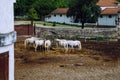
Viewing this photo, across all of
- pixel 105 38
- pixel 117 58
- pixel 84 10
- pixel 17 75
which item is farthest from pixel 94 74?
pixel 84 10

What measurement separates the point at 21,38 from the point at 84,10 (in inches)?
395

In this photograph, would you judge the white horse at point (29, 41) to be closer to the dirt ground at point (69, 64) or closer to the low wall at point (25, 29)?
the dirt ground at point (69, 64)

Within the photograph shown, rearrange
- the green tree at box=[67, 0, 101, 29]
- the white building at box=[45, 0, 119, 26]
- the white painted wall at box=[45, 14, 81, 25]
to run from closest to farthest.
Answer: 1. the green tree at box=[67, 0, 101, 29]
2. the white building at box=[45, 0, 119, 26]
3. the white painted wall at box=[45, 14, 81, 25]

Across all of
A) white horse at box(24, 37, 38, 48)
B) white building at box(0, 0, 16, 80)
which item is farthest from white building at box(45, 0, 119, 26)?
white building at box(0, 0, 16, 80)

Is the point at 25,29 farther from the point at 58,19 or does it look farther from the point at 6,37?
the point at 58,19

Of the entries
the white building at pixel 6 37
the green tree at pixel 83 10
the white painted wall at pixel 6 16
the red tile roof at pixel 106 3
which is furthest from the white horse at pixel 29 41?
the red tile roof at pixel 106 3

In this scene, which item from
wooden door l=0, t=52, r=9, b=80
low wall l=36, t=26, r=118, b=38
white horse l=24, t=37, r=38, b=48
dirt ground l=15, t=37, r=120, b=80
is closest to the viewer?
wooden door l=0, t=52, r=9, b=80

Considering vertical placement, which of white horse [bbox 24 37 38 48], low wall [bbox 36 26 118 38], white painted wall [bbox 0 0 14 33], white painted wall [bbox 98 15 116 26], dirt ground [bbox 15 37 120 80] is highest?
white painted wall [bbox 0 0 14 33]

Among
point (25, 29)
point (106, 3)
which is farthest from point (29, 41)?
point (106, 3)

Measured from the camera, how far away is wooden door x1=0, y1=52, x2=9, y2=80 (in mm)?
8875

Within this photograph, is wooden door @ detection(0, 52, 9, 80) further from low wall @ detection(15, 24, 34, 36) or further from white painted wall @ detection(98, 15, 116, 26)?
white painted wall @ detection(98, 15, 116, 26)

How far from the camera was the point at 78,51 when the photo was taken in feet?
81.4

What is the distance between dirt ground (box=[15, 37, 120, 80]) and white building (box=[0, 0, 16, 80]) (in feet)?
23.8

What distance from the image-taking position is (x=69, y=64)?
20.0 meters
